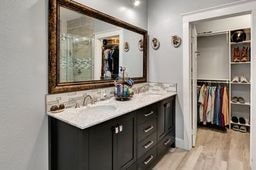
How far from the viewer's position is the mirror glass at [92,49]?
1.76m

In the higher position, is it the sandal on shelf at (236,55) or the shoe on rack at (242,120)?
the sandal on shelf at (236,55)

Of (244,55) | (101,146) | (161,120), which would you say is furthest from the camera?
(244,55)

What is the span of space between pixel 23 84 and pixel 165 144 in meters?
2.00

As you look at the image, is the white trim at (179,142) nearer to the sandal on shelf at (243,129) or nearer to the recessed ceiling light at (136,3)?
the sandal on shelf at (243,129)

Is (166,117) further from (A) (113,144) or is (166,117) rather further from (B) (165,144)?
(A) (113,144)

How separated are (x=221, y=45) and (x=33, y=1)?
12.4 ft

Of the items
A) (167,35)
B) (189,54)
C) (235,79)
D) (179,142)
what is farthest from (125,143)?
(235,79)

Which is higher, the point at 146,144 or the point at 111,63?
the point at 111,63

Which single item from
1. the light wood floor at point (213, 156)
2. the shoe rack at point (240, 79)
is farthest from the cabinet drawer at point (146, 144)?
the shoe rack at point (240, 79)

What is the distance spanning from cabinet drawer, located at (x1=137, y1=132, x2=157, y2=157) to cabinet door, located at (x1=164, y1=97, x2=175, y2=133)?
17.4 inches

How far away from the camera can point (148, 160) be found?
208 cm

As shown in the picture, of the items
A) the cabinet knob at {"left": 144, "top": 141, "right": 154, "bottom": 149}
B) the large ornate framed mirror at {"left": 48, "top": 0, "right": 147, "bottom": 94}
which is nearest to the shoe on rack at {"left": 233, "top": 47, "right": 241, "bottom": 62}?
the large ornate framed mirror at {"left": 48, "top": 0, "right": 147, "bottom": 94}

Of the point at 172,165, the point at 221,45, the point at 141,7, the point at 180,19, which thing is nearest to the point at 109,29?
the point at 141,7

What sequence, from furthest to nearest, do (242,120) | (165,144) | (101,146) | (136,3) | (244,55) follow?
(242,120)
(244,55)
(136,3)
(165,144)
(101,146)
